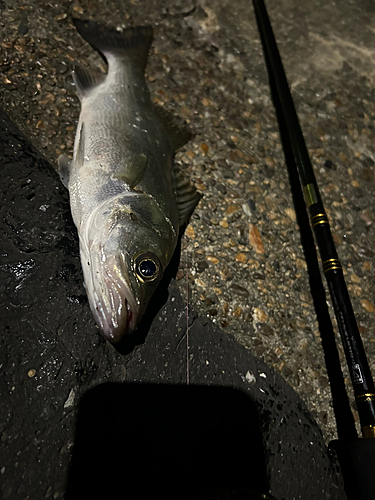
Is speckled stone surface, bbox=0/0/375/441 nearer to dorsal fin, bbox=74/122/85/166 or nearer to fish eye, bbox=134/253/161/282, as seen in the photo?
dorsal fin, bbox=74/122/85/166

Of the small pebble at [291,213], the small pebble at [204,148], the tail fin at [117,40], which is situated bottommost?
the small pebble at [291,213]

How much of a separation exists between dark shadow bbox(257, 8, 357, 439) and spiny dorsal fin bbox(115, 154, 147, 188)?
143cm

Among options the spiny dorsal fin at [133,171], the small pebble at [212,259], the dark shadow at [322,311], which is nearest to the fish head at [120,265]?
the spiny dorsal fin at [133,171]

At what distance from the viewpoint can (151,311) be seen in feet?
7.32

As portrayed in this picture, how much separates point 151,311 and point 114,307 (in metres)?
0.50

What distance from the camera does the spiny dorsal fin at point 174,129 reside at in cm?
266

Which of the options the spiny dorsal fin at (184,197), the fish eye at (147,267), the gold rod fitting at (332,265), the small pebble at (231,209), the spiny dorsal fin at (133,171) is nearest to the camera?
the fish eye at (147,267)

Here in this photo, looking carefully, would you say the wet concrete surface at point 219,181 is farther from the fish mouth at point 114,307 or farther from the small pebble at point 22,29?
the fish mouth at point 114,307

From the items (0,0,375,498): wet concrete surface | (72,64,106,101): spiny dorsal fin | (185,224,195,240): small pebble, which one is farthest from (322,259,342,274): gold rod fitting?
(72,64,106,101): spiny dorsal fin

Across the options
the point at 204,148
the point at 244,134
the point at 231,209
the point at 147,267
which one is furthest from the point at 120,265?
the point at 244,134

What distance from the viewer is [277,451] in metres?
2.14

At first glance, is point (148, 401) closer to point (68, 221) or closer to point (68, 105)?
point (68, 221)

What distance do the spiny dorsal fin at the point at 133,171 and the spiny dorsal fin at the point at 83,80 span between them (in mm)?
800

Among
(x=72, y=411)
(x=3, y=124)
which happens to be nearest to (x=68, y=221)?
(x=3, y=124)
